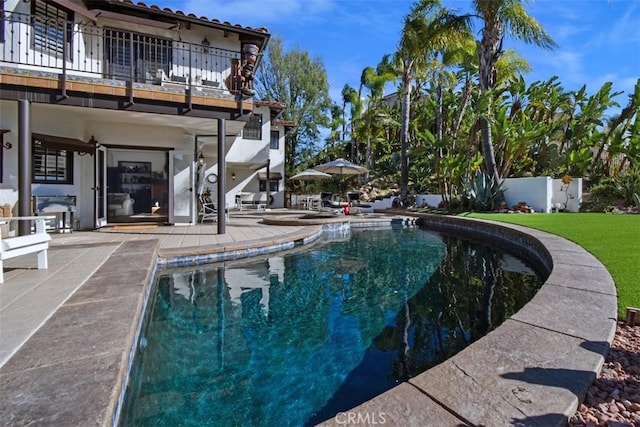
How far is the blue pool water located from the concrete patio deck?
57 centimetres

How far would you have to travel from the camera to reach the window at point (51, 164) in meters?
9.41

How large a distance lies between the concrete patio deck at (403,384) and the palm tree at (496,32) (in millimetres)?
12458

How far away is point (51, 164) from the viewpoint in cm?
992

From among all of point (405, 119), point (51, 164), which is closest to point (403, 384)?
point (51, 164)

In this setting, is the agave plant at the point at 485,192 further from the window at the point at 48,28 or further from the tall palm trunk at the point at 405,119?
the window at the point at 48,28

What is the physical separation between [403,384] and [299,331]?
2.38 m

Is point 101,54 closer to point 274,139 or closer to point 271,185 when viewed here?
point 274,139

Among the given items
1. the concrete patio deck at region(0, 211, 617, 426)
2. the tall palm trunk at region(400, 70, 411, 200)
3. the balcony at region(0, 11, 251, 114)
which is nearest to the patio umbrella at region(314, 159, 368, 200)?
the tall palm trunk at region(400, 70, 411, 200)

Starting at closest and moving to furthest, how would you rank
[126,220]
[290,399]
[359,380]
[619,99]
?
[290,399], [359,380], [126,220], [619,99]

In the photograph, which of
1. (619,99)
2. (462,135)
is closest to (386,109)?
(462,135)

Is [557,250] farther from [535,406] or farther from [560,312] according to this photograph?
[535,406]

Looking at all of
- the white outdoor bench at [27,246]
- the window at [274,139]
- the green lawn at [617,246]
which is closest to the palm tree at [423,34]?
the window at [274,139]

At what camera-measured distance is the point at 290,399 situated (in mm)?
3092

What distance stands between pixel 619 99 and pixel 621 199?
27.9 ft
